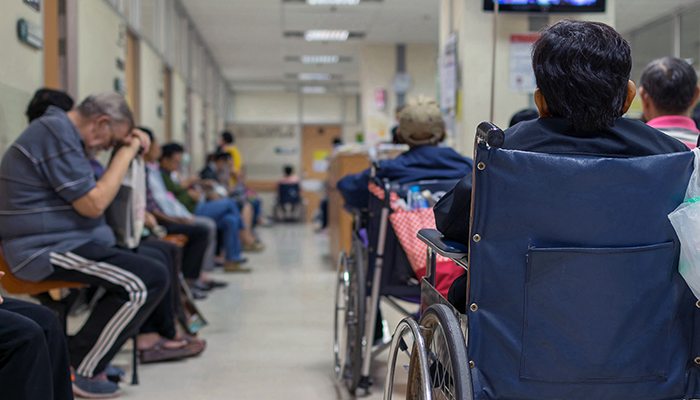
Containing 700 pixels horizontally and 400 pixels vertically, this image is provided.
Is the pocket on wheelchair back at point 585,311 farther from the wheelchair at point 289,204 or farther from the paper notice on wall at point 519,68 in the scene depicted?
the wheelchair at point 289,204

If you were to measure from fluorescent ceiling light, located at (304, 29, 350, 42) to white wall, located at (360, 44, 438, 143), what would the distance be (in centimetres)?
65

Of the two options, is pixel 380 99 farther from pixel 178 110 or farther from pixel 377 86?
pixel 178 110

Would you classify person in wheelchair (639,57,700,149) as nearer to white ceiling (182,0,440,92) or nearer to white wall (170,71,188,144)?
white ceiling (182,0,440,92)

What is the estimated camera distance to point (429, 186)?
85.4 inches

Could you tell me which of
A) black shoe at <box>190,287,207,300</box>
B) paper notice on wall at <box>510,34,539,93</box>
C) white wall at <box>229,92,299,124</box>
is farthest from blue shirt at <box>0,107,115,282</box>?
white wall at <box>229,92,299,124</box>

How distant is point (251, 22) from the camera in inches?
328

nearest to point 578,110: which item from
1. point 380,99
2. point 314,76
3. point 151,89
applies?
point 151,89

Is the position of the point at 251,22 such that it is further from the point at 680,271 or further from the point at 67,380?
the point at 680,271

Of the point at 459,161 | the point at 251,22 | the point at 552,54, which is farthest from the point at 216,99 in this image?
the point at 552,54


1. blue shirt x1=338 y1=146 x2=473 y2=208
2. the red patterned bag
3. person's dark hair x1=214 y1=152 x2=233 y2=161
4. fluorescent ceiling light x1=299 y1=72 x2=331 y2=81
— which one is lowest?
the red patterned bag

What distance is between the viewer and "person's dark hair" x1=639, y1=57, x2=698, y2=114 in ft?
→ 7.04

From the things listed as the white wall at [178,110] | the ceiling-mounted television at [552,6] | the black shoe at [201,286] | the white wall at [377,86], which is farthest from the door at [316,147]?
the ceiling-mounted television at [552,6]

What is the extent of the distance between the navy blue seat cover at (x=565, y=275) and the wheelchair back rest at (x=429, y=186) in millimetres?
1080

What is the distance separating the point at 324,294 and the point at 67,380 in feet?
9.64
